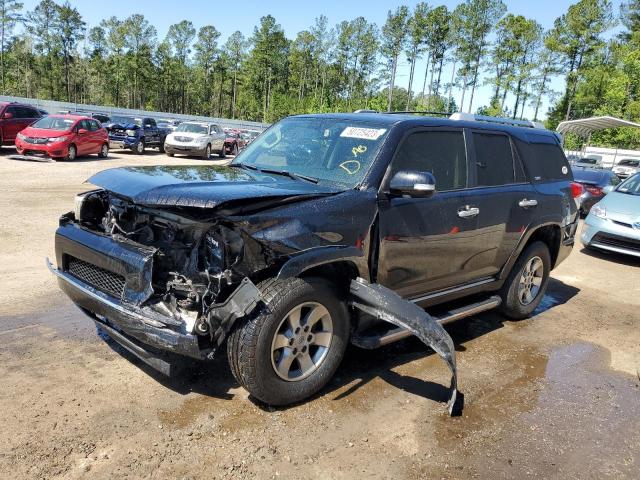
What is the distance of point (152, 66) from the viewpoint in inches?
3187

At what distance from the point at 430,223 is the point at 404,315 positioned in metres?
0.96

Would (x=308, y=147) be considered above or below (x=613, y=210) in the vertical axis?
above

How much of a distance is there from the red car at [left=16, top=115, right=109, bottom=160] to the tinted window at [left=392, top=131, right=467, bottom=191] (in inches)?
Result: 645

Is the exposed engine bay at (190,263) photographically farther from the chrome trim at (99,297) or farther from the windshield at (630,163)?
the windshield at (630,163)

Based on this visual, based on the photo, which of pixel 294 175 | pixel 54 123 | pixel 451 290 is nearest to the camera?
pixel 294 175

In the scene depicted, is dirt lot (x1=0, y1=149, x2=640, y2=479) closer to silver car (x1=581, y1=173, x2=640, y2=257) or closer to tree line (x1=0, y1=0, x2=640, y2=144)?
silver car (x1=581, y1=173, x2=640, y2=257)

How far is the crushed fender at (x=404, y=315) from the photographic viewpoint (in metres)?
3.46


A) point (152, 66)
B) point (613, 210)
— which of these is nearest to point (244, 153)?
point (613, 210)

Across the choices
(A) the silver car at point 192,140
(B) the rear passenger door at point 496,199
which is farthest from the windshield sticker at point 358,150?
(A) the silver car at point 192,140

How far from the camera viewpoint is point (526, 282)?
18.5 ft

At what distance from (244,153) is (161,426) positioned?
2.62 metres

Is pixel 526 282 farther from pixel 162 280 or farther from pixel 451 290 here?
pixel 162 280

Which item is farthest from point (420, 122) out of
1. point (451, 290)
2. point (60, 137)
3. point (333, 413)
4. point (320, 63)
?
point (320, 63)

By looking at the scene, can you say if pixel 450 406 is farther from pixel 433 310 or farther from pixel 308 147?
pixel 308 147
